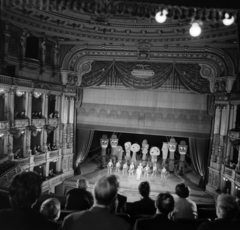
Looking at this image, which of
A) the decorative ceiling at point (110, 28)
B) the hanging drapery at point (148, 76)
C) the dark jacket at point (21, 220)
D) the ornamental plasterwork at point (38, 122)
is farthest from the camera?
the hanging drapery at point (148, 76)

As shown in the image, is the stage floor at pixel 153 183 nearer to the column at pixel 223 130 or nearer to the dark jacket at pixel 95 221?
the column at pixel 223 130

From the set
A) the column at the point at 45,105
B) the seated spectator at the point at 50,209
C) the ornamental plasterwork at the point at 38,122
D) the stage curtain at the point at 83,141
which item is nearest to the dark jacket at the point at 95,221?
the seated spectator at the point at 50,209

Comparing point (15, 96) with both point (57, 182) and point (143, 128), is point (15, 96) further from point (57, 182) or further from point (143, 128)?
point (143, 128)

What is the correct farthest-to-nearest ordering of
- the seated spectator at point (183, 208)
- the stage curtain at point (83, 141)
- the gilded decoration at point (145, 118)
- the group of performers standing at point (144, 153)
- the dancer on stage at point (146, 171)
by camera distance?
1. the stage curtain at point (83, 141)
2. the group of performers standing at point (144, 153)
3. the gilded decoration at point (145, 118)
4. the dancer on stage at point (146, 171)
5. the seated spectator at point (183, 208)

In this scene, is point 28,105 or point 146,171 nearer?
point 28,105

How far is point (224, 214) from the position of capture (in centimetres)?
269

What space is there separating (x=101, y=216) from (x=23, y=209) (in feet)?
2.21

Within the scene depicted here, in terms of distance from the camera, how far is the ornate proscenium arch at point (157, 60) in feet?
37.9

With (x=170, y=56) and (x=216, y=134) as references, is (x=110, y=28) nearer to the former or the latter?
(x=170, y=56)

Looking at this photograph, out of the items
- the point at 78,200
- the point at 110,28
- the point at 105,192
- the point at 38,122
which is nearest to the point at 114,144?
the point at 38,122

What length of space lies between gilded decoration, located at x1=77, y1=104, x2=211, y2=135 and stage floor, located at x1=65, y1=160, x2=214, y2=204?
2368 mm

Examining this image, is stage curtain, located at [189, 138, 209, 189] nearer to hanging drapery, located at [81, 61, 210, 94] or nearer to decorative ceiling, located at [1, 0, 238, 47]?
hanging drapery, located at [81, 61, 210, 94]

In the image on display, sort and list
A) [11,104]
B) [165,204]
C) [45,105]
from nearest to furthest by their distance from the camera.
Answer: [165,204] < [11,104] < [45,105]

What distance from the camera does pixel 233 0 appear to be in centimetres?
423
